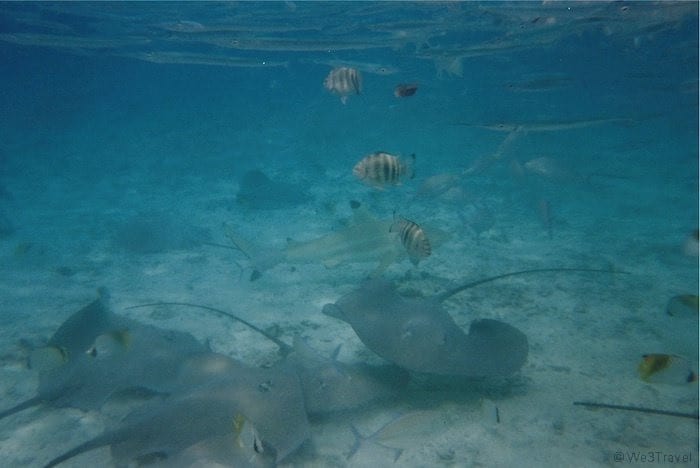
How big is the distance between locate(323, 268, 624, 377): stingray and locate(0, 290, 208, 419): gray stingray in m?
2.19

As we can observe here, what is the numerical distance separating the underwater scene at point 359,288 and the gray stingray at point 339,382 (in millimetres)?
25

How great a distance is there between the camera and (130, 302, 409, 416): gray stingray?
4578 mm

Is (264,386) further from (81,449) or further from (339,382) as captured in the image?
(81,449)

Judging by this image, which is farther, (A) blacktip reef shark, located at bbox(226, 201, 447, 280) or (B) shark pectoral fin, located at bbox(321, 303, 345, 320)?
(A) blacktip reef shark, located at bbox(226, 201, 447, 280)

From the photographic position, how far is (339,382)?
15.5 ft

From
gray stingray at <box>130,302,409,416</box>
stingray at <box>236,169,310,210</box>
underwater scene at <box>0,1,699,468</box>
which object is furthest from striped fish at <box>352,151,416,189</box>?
stingray at <box>236,169,310,210</box>

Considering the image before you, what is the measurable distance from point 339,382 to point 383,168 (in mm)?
2820

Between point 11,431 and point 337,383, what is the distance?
12.5ft

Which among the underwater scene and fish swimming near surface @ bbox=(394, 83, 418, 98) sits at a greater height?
fish swimming near surface @ bbox=(394, 83, 418, 98)

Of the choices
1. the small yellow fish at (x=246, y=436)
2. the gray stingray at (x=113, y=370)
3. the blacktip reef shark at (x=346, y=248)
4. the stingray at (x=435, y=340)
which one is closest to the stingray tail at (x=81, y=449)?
the gray stingray at (x=113, y=370)

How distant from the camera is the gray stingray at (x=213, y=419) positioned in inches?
149

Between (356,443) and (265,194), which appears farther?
(265,194)

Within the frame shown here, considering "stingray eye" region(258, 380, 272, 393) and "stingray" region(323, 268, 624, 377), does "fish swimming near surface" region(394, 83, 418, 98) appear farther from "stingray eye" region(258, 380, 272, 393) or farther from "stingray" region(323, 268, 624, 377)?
"stingray eye" region(258, 380, 272, 393)

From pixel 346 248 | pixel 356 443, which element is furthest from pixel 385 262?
pixel 356 443
